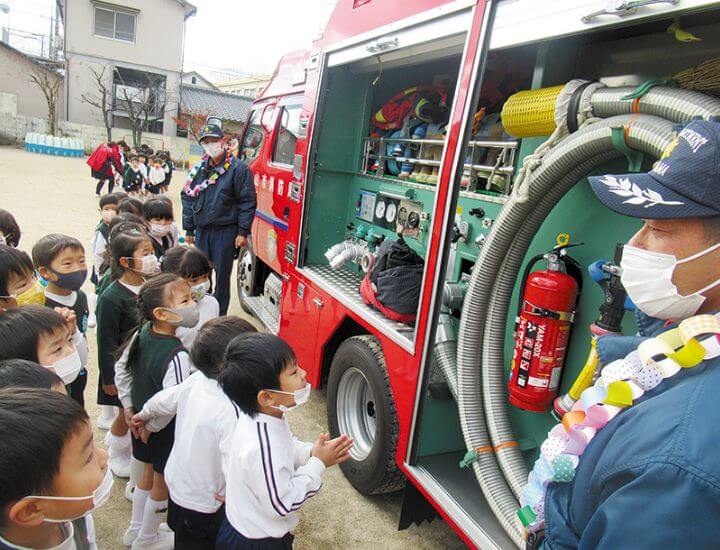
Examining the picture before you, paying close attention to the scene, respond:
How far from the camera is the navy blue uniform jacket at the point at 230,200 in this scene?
187 inches

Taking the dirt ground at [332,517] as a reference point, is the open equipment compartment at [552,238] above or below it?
above

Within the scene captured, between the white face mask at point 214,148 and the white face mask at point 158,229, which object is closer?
the white face mask at point 158,229

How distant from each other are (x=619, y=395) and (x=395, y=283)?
1.81 metres

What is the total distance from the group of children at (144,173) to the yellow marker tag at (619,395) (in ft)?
38.5

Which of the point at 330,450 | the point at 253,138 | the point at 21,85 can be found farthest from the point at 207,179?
the point at 21,85

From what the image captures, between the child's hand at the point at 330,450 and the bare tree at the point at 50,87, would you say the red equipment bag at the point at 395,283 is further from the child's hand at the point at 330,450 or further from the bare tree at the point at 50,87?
the bare tree at the point at 50,87

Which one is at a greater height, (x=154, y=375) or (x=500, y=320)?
(x=500, y=320)

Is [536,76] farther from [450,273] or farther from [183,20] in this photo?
[183,20]

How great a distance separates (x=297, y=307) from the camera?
3770 mm

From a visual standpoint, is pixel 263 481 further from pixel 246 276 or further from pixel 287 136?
pixel 246 276

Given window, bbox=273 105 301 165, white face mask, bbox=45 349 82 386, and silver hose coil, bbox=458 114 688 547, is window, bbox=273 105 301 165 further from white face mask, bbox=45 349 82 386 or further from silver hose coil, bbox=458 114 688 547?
white face mask, bbox=45 349 82 386

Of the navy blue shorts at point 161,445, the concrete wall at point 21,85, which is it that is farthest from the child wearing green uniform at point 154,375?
the concrete wall at point 21,85

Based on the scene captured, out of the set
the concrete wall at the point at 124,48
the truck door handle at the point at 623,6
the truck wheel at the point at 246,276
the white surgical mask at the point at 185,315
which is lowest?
the truck wheel at the point at 246,276

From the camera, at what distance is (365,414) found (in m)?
3.15
